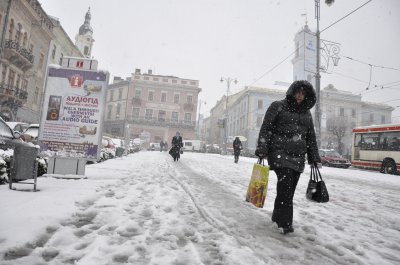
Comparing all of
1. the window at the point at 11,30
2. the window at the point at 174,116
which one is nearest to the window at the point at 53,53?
the window at the point at 11,30

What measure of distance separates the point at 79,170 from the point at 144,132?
46.0 metres

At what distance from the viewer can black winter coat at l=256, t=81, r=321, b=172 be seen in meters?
3.75

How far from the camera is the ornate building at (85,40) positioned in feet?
173

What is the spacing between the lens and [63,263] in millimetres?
2363

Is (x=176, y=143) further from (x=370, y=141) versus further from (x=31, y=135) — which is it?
(x=370, y=141)

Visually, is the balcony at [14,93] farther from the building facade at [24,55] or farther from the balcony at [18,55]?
the balcony at [18,55]

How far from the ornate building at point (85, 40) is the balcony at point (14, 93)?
2741 cm

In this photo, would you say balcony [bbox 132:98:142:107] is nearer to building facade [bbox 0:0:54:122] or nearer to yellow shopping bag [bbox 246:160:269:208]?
building facade [bbox 0:0:54:122]

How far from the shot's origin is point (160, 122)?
53.9m

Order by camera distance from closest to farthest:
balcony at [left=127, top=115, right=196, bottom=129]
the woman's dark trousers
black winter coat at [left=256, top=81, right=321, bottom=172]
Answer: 1. the woman's dark trousers
2. black winter coat at [left=256, top=81, right=321, bottom=172]
3. balcony at [left=127, top=115, right=196, bottom=129]

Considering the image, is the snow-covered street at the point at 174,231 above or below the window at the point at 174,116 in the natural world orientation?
below

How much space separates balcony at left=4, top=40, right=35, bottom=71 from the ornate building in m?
26.1

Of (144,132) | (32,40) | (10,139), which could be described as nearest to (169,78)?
(144,132)

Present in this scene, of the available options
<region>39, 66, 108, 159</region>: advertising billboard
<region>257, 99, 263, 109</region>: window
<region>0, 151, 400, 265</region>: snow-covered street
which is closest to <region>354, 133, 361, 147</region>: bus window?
<region>0, 151, 400, 265</region>: snow-covered street
